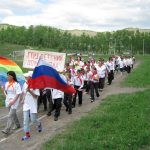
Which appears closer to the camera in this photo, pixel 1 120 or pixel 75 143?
pixel 75 143

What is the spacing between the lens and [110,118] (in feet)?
50.6

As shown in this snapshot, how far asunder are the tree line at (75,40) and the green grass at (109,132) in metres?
127

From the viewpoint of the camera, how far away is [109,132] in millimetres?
13172

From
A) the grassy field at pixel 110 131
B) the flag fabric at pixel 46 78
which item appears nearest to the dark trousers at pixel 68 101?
the grassy field at pixel 110 131

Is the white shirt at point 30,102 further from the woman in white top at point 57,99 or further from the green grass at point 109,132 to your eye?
the woman in white top at point 57,99

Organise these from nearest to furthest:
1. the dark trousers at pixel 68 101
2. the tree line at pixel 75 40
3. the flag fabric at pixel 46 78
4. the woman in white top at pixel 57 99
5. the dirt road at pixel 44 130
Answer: the dirt road at pixel 44 130, the flag fabric at pixel 46 78, the woman in white top at pixel 57 99, the dark trousers at pixel 68 101, the tree line at pixel 75 40

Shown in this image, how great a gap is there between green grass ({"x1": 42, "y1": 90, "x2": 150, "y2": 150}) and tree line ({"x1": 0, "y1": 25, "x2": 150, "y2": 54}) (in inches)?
5009

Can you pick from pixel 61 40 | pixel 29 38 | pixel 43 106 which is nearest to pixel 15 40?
pixel 29 38

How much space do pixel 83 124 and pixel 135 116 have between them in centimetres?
204

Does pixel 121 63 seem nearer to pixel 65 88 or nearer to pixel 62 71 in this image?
pixel 62 71

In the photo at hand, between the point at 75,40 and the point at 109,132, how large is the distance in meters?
144

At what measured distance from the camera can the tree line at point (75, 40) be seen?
149 metres

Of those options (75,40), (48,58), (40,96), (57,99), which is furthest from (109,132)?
(75,40)

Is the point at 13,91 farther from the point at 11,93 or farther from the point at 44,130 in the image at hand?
the point at 44,130
